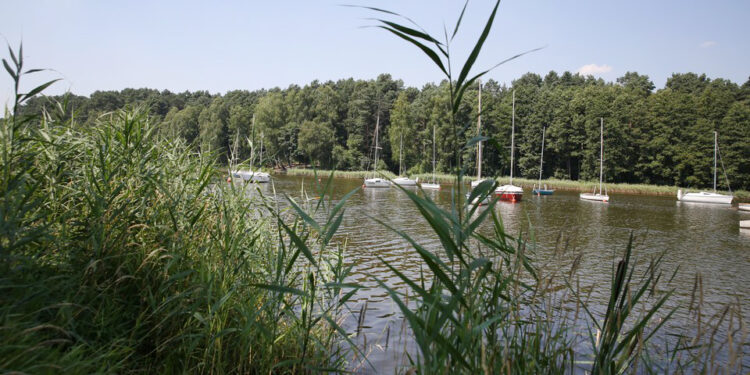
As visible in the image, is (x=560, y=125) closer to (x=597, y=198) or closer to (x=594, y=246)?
(x=597, y=198)

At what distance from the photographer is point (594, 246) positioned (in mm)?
15875

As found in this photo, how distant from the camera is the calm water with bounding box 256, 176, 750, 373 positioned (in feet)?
24.7

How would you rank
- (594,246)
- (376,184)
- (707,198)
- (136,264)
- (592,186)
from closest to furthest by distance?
(136,264), (594,246), (707,198), (376,184), (592,186)

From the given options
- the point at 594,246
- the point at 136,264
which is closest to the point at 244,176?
the point at 136,264

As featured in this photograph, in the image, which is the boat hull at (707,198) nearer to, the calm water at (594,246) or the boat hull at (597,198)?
the calm water at (594,246)

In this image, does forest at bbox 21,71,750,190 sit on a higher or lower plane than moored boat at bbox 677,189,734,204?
higher

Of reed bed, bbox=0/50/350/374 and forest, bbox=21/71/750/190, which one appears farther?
forest, bbox=21/71/750/190

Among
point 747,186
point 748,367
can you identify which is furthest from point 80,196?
point 747,186

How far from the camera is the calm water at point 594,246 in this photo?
24.7ft

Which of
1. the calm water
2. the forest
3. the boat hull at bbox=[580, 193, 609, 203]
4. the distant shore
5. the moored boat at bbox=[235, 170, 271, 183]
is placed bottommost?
the calm water

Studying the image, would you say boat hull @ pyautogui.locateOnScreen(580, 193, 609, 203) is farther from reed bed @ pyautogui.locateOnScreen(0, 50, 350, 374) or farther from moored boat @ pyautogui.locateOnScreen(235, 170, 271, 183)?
reed bed @ pyautogui.locateOnScreen(0, 50, 350, 374)

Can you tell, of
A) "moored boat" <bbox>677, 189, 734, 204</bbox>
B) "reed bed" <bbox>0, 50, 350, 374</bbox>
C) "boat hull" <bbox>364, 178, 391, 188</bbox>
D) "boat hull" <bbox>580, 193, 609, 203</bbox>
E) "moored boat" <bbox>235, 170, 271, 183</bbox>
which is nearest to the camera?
"reed bed" <bbox>0, 50, 350, 374</bbox>

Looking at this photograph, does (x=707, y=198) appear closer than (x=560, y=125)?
Yes

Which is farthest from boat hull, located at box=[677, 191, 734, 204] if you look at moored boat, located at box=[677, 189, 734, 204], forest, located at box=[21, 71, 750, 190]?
forest, located at box=[21, 71, 750, 190]
